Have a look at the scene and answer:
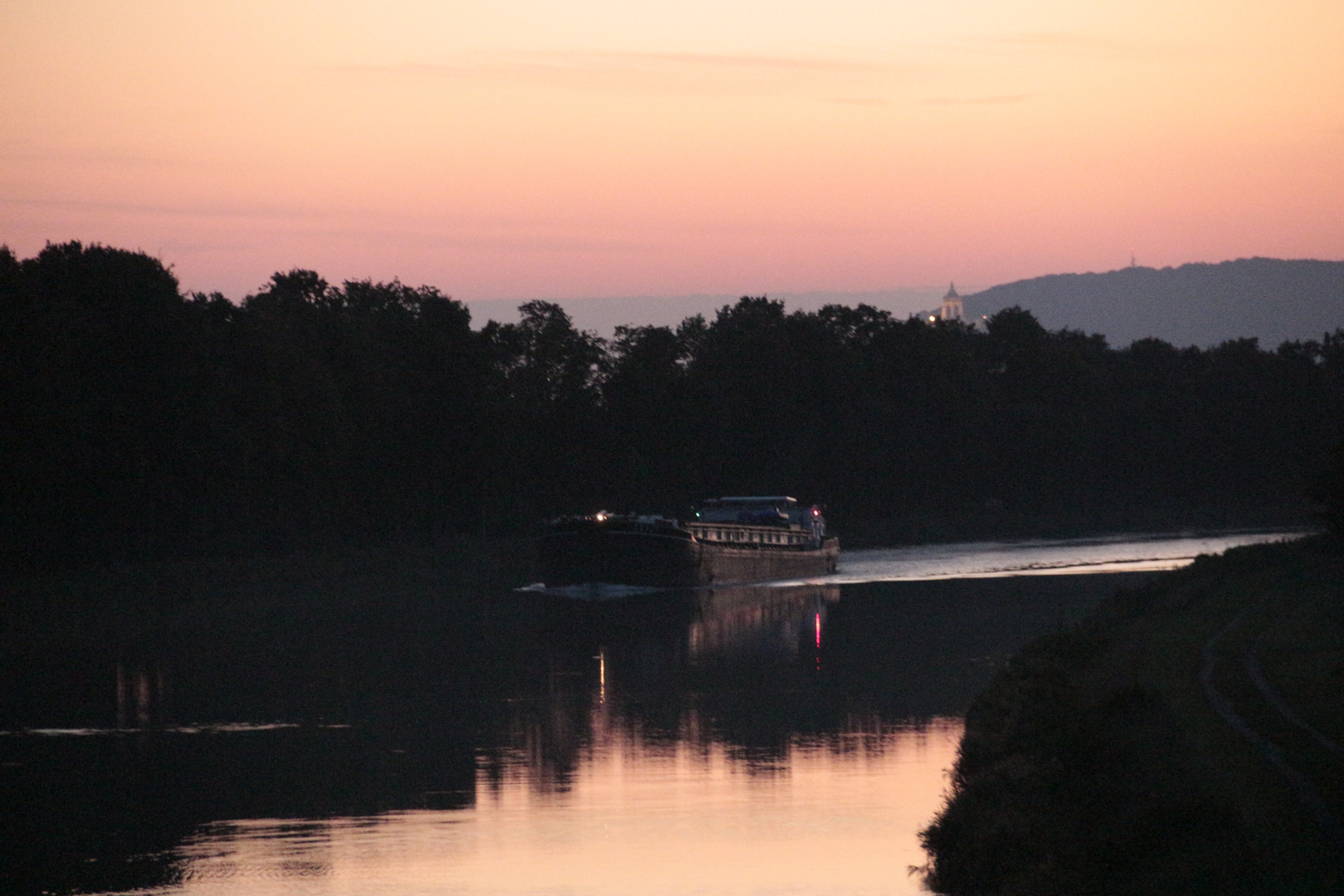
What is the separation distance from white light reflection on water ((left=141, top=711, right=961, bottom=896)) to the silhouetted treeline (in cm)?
3992

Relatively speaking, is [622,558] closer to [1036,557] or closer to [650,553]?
[650,553]

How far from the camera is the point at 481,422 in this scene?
101000 millimetres

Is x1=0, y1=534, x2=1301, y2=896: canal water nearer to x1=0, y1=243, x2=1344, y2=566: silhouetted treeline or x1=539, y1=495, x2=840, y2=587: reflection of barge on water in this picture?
x1=0, y1=243, x2=1344, y2=566: silhouetted treeline

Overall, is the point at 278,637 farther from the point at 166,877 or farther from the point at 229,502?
the point at 166,877

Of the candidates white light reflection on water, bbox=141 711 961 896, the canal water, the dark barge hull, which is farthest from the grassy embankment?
the dark barge hull

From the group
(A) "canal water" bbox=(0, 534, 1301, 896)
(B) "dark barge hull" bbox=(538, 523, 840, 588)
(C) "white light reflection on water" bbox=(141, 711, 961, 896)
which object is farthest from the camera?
(B) "dark barge hull" bbox=(538, 523, 840, 588)

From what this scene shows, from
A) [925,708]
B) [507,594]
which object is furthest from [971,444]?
[925,708]

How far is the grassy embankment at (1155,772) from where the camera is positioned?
1709cm

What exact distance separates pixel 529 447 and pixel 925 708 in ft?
255

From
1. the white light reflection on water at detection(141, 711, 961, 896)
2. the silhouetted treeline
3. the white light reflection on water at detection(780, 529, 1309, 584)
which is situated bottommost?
the white light reflection on water at detection(141, 711, 961, 896)

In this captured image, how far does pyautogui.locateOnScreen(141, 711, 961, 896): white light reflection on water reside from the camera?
2117cm

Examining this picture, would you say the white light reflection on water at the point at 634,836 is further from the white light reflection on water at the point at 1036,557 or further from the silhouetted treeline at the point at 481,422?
the white light reflection on water at the point at 1036,557

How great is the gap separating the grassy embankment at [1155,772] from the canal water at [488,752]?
1.49 meters

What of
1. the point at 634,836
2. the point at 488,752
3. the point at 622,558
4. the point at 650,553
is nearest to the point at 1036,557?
the point at 650,553
